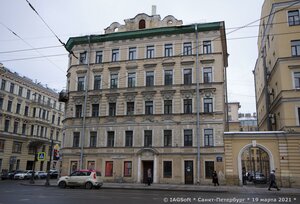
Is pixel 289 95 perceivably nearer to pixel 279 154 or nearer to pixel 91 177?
A: pixel 279 154

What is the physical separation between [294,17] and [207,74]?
10311 millimetres

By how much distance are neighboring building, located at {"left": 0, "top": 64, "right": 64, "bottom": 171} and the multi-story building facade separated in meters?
21.5

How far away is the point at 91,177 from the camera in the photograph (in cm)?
2397

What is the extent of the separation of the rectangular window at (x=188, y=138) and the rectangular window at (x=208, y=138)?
1423mm

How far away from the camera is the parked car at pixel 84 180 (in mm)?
23859

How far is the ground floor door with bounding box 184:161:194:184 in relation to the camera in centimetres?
2925

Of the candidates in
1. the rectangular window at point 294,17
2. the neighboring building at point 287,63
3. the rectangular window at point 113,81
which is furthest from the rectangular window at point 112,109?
the rectangular window at point 294,17

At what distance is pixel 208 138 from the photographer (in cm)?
2964

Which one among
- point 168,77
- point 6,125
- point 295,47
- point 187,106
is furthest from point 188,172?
point 6,125

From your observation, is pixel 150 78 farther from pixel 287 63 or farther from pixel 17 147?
pixel 17 147

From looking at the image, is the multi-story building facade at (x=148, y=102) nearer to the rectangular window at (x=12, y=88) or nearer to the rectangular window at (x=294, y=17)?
the rectangular window at (x=294, y=17)

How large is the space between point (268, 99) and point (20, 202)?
1256 inches

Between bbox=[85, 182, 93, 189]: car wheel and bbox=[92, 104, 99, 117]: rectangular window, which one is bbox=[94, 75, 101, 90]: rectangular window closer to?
bbox=[92, 104, 99, 117]: rectangular window

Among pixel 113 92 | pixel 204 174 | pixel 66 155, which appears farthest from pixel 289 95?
pixel 66 155
